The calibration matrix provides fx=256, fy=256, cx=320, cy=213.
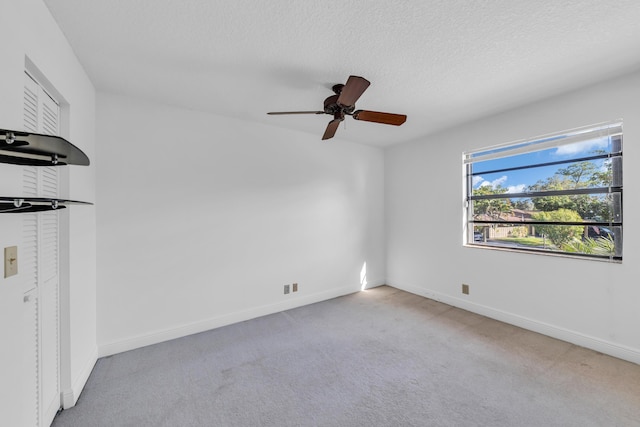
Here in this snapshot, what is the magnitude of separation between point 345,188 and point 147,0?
118 inches

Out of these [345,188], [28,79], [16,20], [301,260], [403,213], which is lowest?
[301,260]

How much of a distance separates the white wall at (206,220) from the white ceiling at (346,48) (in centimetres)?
42

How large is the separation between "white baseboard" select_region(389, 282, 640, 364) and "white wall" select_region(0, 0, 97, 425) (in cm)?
386

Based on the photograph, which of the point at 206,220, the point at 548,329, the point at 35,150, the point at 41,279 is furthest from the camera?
the point at 206,220

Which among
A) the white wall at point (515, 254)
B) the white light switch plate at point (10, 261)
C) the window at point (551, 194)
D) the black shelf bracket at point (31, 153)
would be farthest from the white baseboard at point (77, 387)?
the window at point (551, 194)

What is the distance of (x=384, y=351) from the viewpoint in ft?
7.80

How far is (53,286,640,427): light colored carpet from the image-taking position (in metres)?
1.63

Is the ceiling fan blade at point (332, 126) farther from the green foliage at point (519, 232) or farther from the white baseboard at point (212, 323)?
the green foliage at point (519, 232)

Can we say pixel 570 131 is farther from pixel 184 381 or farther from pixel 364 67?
pixel 184 381

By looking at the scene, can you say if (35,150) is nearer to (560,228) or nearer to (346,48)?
(346,48)

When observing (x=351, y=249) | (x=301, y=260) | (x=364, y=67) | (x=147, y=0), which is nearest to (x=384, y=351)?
(x=301, y=260)

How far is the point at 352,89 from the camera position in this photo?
1.89 meters

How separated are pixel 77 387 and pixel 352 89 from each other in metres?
2.89

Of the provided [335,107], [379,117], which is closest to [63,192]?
[335,107]
